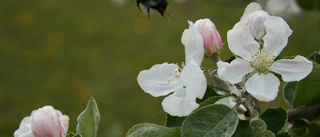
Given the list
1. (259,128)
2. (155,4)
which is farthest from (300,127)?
(155,4)

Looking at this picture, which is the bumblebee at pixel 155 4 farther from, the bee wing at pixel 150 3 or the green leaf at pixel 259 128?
the green leaf at pixel 259 128

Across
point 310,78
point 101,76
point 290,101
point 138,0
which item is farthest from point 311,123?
point 101,76

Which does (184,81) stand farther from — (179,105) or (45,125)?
(45,125)

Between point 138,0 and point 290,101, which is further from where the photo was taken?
point 138,0

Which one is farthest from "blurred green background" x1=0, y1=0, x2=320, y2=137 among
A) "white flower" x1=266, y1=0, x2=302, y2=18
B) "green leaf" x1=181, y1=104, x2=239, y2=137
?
"green leaf" x1=181, y1=104, x2=239, y2=137

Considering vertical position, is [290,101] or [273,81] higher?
[273,81]

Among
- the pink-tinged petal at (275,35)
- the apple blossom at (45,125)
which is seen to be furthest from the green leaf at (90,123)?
the pink-tinged petal at (275,35)

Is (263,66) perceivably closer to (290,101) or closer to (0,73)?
(290,101)
